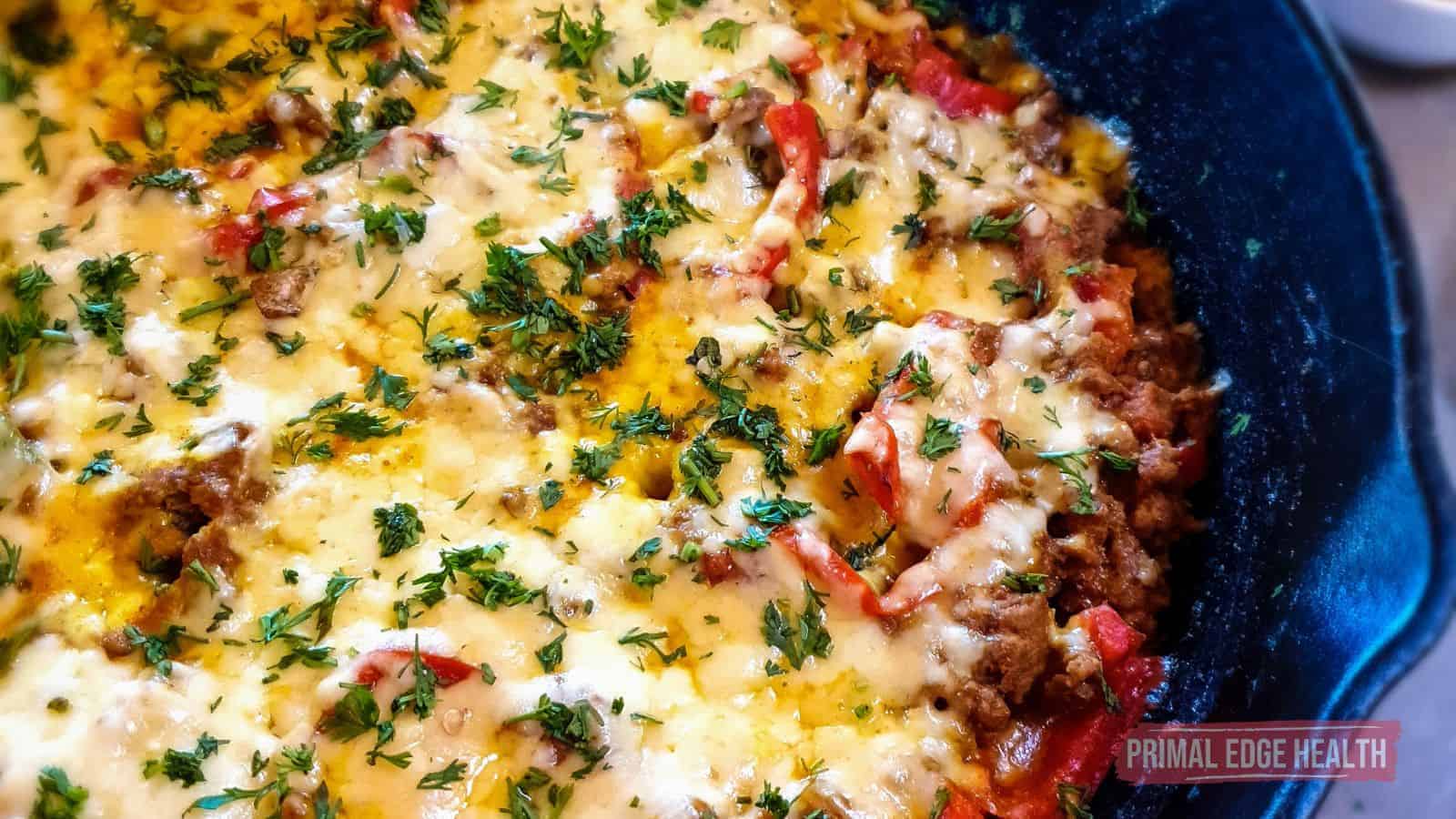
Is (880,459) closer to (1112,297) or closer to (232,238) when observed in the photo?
(1112,297)

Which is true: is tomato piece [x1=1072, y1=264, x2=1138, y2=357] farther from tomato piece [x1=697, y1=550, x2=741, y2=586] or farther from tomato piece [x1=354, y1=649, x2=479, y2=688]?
tomato piece [x1=354, y1=649, x2=479, y2=688]

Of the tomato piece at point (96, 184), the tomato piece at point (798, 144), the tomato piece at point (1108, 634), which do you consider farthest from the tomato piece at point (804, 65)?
the tomato piece at point (96, 184)

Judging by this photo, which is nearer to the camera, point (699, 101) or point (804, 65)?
point (699, 101)

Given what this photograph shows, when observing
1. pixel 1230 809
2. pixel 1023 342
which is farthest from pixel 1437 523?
pixel 1023 342

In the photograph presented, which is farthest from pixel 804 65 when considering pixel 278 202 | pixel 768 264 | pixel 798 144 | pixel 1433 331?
pixel 1433 331

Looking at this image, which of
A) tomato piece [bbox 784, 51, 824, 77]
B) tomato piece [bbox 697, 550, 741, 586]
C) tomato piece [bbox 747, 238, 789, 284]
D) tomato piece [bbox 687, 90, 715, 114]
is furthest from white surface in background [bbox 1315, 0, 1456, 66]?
tomato piece [bbox 697, 550, 741, 586]
